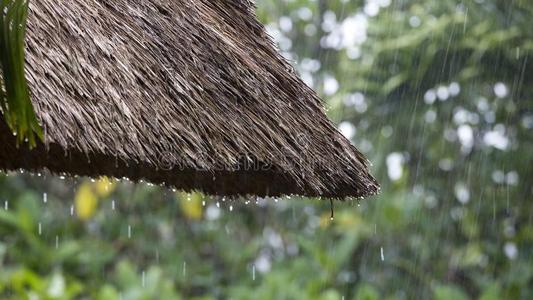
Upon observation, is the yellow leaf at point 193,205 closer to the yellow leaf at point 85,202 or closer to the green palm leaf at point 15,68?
the yellow leaf at point 85,202

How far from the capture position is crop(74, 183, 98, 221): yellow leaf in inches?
261

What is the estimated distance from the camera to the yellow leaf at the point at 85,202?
6.64 m

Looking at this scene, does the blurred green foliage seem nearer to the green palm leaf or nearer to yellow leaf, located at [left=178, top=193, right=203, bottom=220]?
yellow leaf, located at [left=178, top=193, right=203, bottom=220]

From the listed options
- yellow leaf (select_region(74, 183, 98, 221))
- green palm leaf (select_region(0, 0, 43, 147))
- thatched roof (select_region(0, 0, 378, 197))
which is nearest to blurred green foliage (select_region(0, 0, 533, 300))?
yellow leaf (select_region(74, 183, 98, 221))

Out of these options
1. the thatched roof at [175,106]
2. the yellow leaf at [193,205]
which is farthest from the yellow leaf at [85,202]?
the thatched roof at [175,106]

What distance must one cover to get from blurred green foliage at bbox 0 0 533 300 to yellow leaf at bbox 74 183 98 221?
1cm

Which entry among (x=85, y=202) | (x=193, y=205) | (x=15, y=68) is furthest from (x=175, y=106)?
(x=85, y=202)

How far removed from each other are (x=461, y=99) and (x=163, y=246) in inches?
91.6

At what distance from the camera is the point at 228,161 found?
2301mm

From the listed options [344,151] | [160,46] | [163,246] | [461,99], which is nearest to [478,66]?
[461,99]

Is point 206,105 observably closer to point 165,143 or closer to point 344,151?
point 165,143

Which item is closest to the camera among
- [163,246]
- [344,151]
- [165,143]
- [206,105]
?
[165,143]

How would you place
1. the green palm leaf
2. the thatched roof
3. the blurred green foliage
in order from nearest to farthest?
the green palm leaf → the thatched roof → the blurred green foliage

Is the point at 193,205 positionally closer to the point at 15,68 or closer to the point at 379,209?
the point at 379,209
